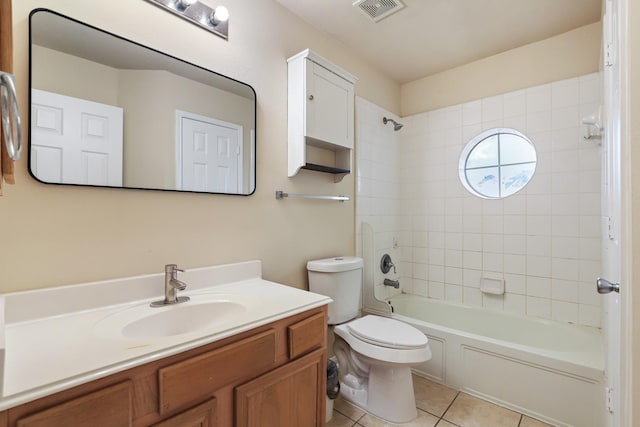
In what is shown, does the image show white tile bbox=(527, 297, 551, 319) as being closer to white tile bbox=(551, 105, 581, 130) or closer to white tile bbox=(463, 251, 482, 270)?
white tile bbox=(463, 251, 482, 270)

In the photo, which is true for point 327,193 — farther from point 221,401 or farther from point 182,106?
point 221,401

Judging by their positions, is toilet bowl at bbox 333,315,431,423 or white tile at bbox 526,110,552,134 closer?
toilet bowl at bbox 333,315,431,423

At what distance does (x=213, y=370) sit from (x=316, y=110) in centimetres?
147

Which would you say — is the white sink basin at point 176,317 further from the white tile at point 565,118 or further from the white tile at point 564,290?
the white tile at point 565,118

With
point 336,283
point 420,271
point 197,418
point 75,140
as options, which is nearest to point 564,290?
point 420,271

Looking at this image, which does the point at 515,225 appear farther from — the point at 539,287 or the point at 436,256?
the point at 436,256

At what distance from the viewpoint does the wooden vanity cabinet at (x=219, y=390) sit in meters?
0.67

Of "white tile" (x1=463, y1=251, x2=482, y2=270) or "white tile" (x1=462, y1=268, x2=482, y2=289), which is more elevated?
"white tile" (x1=463, y1=251, x2=482, y2=270)

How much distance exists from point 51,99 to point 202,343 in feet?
3.30

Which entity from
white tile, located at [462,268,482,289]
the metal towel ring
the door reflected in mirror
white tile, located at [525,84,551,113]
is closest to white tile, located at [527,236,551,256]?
white tile, located at [462,268,482,289]

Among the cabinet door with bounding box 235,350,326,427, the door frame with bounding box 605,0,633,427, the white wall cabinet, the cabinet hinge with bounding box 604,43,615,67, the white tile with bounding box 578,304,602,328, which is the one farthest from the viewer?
the white tile with bounding box 578,304,602,328

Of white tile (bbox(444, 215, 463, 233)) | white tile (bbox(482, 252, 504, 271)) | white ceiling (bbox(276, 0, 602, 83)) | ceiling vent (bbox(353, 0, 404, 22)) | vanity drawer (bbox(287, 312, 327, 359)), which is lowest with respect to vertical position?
vanity drawer (bbox(287, 312, 327, 359))

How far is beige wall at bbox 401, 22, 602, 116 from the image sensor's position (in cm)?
207

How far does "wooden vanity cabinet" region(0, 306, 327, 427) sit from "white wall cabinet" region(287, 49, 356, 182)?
100cm
